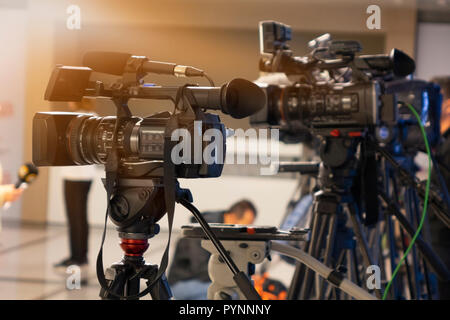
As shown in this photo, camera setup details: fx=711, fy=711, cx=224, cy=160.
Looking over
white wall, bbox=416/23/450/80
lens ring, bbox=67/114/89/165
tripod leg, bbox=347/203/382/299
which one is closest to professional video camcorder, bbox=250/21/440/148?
tripod leg, bbox=347/203/382/299

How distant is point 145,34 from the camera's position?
190cm

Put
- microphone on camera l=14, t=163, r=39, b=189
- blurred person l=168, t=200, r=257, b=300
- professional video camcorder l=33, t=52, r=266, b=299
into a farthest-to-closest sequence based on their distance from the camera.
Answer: blurred person l=168, t=200, r=257, b=300 → microphone on camera l=14, t=163, r=39, b=189 → professional video camcorder l=33, t=52, r=266, b=299

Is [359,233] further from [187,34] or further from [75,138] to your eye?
[75,138]

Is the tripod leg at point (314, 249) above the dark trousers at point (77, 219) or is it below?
above

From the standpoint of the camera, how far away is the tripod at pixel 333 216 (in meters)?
2.04

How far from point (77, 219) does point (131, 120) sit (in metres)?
2.84

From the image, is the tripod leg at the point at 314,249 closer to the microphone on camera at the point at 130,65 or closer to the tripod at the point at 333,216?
the tripod at the point at 333,216

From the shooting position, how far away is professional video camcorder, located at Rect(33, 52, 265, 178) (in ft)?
4.43

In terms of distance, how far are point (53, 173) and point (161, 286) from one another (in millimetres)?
4582

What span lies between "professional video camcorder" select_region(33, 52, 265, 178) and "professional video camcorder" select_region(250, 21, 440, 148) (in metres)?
0.56

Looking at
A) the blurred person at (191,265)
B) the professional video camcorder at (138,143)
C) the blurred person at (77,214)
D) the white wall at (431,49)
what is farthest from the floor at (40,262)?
the white wall at (431,49)

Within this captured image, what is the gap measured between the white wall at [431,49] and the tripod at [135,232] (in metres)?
4.29

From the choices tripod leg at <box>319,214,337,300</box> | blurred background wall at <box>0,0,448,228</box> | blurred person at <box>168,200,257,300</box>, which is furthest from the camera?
blurred person at <box>168,200,257,300</box>

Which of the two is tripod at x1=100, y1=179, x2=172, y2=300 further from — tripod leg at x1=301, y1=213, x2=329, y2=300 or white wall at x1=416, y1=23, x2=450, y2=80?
white wall at x1=416, y1=23, x2=450, y2=80
